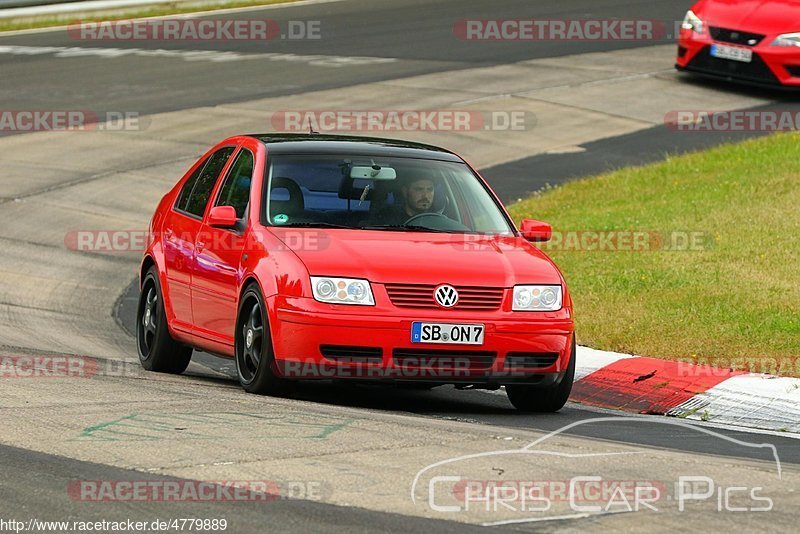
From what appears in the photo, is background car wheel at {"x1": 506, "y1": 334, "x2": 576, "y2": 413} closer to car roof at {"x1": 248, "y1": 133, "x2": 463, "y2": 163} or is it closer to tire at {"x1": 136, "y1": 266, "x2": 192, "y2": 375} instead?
car roof at {"x1": 248, "y1": 133, "x2": 463, "y2": 163}

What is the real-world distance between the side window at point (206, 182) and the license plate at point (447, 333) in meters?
2.30

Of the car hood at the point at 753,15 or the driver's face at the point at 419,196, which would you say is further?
the car hood at the point at 753,15

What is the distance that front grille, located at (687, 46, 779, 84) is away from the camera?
2306 centimetres

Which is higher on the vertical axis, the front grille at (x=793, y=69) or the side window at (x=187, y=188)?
the side window at (x=187, y=188)

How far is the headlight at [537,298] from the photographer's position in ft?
29.1

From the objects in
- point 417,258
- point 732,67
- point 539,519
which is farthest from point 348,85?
point 539,519

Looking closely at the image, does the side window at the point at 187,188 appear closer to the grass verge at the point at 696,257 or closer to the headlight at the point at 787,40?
the grass verge at the point at 696,257

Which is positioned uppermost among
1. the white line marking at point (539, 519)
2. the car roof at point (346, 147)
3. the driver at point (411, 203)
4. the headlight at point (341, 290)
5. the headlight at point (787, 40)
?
the car roof at point (346, 147)

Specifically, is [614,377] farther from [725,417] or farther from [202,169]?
[202,169]

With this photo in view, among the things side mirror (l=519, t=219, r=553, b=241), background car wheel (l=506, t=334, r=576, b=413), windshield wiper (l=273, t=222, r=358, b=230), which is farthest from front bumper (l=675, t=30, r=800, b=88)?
windshield wiper (l=273, t=222, r=358, b=230)

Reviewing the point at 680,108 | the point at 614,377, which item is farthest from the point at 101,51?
the point at 614,377

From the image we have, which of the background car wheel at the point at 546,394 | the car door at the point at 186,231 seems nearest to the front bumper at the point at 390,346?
the background car wheel at the point at 546,394

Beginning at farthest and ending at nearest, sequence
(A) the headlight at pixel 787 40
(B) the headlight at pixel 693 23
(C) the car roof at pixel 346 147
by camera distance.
Answer: (B) the headlight at pixel 693 23 → (A) the headlight at pixel 787 40 → (C) the car roof at pixel 346 147

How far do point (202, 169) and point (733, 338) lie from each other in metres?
3.68
